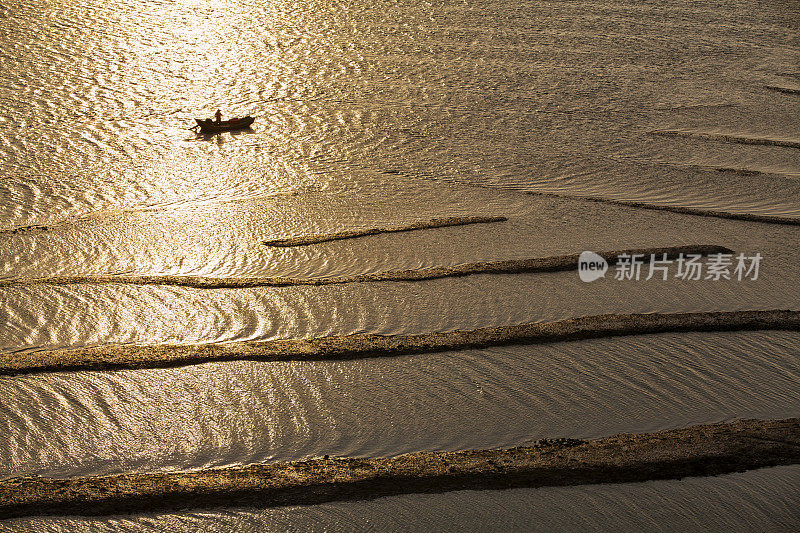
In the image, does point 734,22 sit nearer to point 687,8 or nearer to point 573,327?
point 687,8

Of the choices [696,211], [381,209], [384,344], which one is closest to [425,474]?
[384,344]

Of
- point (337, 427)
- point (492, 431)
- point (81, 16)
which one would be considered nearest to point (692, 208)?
point (492, 431)

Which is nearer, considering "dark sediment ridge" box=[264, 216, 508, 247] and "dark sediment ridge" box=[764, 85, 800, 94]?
"dark sediment ridge" box=[264, 216, 508, 247]

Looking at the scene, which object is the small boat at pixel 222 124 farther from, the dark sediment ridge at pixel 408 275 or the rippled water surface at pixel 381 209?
the dark sediment ridge at pixel 408 275

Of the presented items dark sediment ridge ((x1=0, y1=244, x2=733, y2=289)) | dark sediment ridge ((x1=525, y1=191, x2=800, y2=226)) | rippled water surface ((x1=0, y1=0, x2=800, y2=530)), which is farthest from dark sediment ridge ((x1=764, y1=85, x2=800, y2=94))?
dark sediment ridge ((x1=0, y1=244, x2=733, y2=289))

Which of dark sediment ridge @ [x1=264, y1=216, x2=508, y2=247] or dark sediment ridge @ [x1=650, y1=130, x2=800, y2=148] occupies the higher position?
dark sediment ridge @ [x1=650, y1=130, x2=800, y2=148]

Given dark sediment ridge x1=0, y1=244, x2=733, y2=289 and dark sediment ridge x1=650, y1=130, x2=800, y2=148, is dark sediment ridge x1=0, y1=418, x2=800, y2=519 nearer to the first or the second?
dark sediment ridge x1=0, y1=244, x2=733, y2=289
